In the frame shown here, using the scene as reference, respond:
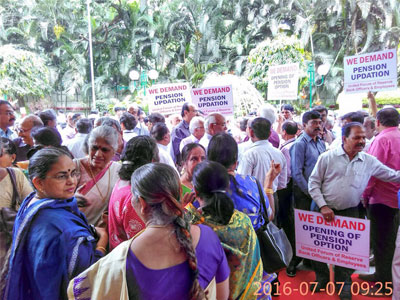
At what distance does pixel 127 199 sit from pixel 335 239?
2166 millimetres

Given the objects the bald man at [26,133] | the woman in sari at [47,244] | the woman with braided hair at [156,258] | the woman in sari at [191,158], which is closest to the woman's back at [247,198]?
the woman in sari at [191,158]

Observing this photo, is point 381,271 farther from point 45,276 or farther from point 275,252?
point 45,276

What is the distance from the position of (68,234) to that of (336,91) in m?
24.8

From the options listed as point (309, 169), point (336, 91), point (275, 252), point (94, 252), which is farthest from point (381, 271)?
point (336, 91)

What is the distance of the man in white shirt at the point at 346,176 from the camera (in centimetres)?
332

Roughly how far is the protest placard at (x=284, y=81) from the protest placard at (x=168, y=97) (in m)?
1.96

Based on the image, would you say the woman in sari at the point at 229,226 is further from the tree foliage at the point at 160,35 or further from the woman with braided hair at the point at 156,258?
the tree foliage at the point at 160,35

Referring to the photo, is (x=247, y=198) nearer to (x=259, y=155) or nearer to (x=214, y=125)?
(x=259, y=155)

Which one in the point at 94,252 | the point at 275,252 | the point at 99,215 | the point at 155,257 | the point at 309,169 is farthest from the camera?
the point at 309,169

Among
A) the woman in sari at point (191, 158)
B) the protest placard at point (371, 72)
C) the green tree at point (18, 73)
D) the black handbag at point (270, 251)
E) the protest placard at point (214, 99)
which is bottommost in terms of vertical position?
the black handbag at point (270, 251)

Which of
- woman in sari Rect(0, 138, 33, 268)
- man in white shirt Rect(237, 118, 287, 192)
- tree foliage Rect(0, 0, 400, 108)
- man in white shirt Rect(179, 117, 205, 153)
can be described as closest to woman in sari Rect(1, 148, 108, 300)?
woman in sari Rect(0, 138, 33, 268)

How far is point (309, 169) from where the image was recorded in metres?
4.04

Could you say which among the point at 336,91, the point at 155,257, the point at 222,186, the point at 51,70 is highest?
the point at 51,70

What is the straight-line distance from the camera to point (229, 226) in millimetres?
1834
